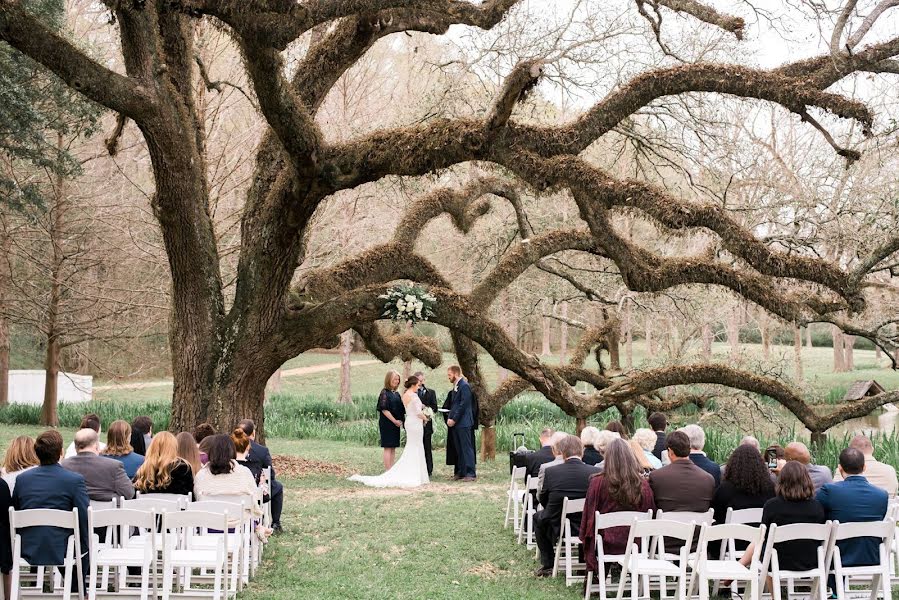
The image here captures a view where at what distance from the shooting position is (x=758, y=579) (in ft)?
21.3

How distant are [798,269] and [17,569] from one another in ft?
27.9

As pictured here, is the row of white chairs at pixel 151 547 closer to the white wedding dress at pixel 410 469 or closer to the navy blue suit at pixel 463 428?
the white wedding dress at pixel 410 469

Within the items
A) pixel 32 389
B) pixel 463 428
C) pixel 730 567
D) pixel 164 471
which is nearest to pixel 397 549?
pixel 164 471

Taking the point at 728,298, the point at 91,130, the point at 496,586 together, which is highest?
the point at 91,130

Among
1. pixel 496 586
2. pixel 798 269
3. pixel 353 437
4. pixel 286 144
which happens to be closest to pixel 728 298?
pixel 353 437

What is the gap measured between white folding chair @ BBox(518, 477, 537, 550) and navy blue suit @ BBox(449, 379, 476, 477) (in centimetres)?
478

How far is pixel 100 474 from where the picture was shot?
719 cm

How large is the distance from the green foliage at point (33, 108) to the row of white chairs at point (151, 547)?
9179 millimetres

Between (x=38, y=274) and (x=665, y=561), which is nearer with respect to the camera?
(x=665, y=561)

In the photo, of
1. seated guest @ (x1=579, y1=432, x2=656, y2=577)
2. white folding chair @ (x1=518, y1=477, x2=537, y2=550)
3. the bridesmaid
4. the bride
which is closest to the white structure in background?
the bridesmaid

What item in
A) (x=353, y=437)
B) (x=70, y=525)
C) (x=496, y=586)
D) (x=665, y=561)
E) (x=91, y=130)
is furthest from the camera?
(x=353, y=437)

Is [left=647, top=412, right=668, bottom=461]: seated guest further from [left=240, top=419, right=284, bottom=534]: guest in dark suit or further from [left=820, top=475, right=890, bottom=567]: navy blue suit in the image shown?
[left=240, top=419, right=284, bottom=534]: guest in dark suit

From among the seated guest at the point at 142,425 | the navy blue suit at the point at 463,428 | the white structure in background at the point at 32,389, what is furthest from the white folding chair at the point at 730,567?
the white structure in background at the point at 32,389

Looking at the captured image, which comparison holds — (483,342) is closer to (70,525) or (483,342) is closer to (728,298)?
(70,525)
